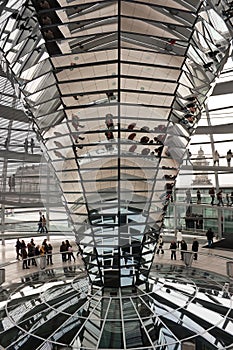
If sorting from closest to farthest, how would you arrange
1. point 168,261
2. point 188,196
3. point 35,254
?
point 168,261
point 35,254
point 188,196

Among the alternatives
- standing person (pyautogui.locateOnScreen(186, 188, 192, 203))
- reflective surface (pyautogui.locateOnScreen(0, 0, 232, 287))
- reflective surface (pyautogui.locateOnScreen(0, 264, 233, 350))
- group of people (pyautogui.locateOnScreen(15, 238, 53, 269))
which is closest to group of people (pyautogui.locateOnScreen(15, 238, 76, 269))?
group of people (pyautogui.locateOnScreen(15, 238, 53, 269))

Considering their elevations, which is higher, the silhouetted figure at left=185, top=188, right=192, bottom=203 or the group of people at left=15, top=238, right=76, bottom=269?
the silhouetted figure at left=185, top=188, right=192, bottom=203

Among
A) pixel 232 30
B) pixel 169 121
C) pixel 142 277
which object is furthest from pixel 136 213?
pixel 232 30

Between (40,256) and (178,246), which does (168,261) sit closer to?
(178,246)

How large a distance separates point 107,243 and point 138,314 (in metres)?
2.26

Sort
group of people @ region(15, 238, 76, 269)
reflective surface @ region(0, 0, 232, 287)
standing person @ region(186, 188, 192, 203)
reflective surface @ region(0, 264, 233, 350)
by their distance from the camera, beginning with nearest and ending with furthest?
1. reflective surface @ region(0, 264, 233, 350)
2. reflective surface @ region(0, 0, 232, 287)
3. group of people @ region(15, 238, 76, 269)
4. standing person @ region(186, 188, 192, 203)

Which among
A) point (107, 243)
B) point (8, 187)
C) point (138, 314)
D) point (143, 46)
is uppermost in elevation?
point (143, 46)

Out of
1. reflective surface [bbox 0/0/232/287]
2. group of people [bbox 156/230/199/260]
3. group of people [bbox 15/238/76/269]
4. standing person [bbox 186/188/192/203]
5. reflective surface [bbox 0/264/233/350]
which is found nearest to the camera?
reflective surface [bbox 0/264/233/350]

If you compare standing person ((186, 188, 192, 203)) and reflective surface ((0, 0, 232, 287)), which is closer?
reflective surface ((0, 0, 232, 287))

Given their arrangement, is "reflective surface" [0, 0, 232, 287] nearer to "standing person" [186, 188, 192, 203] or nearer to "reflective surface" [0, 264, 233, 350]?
"reflective surface" [0, 264, 233, 350]

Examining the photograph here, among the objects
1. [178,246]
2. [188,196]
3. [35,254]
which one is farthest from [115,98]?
[188,196]

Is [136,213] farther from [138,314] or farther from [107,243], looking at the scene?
[138,314]

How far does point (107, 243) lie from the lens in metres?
10.9

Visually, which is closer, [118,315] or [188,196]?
[118,315]
